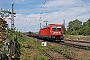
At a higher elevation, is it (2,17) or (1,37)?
(2,17)

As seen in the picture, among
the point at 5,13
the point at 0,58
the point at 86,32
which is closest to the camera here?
the point at 5,13

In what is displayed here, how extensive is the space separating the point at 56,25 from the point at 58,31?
1129 mm

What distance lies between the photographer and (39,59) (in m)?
12.9

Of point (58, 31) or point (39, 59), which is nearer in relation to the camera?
point (39, 59)

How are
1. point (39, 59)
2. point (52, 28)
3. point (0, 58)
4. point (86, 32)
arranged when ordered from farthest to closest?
point (86, 32) < point (52, 28) < point (39, 59) < point (0, 58)

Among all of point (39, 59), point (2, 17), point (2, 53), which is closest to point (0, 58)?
point (2, 53)

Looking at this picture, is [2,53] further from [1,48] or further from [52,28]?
[52,28]

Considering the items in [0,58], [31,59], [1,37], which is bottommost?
[31,59]

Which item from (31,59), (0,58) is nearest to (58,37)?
(31,59)

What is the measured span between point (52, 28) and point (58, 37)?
181 centimetres

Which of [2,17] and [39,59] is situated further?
[39,59]

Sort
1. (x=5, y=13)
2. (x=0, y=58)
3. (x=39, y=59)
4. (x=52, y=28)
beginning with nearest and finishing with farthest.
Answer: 1. (x=5, y=13)
2. (x=0, y=58)
3. (x=39, y=59)
4. (x=52, y=28)

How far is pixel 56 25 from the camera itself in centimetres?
3650

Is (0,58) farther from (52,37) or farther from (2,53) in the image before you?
(52,37)
